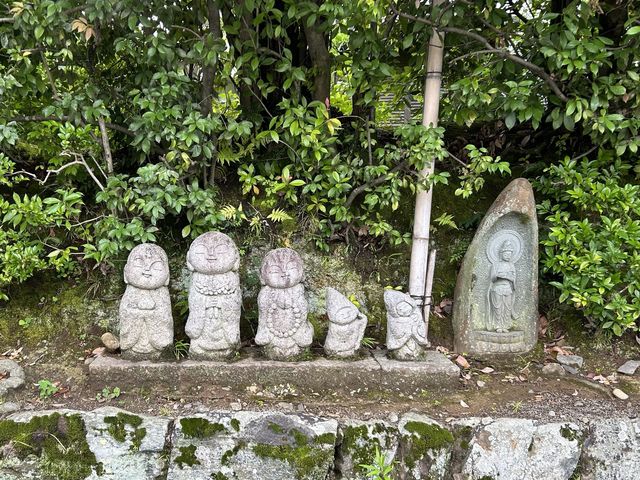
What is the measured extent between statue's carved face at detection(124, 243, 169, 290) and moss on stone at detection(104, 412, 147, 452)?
0.95 m

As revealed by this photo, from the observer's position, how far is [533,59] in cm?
416

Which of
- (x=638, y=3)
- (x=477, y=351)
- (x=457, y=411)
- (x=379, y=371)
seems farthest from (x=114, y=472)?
(x=638, y=3)

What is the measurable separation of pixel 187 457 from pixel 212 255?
1.38 metres

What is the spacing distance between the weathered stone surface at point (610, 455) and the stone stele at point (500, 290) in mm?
974

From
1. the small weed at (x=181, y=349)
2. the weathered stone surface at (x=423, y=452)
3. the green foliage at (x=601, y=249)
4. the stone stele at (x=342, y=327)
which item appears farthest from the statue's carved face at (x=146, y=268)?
the green foliage at (x=601, y=249)

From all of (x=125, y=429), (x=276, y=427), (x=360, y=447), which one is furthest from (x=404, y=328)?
(x=125, y=429)

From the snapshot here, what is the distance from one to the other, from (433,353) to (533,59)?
2.58 m

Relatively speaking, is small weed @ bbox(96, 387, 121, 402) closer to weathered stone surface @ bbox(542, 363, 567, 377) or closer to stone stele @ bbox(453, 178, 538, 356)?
stone stele @ bbox(453, 178, 538, 356)

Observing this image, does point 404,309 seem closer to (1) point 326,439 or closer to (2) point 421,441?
(2) point 421,441

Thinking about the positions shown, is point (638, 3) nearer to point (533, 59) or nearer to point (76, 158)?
point (533, 59)

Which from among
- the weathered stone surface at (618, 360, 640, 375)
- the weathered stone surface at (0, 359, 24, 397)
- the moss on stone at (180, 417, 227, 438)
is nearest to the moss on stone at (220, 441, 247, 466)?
the moss on stone at (180, 417, 227, 438)

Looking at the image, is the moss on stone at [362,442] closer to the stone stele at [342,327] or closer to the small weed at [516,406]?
the stone stele at [342,327]

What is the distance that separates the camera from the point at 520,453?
10.6 ft

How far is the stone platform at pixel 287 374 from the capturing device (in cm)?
363
